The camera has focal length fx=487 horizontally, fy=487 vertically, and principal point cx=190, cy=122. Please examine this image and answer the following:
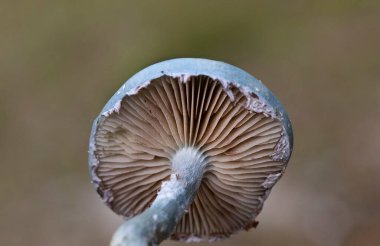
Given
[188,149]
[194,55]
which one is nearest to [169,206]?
[188,149]

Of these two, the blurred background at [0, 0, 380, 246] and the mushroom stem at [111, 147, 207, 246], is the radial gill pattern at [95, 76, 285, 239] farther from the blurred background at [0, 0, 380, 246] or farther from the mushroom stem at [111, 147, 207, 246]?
the blurred background at [0, 0, 380, 246]

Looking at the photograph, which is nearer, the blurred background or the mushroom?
the mushroom

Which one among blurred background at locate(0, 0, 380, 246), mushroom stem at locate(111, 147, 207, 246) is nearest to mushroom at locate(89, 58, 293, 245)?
mushroom stem at locate(111, 147, 207, 246)

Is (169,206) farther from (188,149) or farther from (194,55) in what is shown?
(194,55)

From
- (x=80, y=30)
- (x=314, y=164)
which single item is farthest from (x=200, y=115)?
(x=80, y=30)

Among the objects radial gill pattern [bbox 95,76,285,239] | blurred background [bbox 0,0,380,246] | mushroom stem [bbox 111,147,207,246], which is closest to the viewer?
mushroom stem [bbox 111,147,207,246]

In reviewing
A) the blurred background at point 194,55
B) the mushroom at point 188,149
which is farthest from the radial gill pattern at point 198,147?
the blurred background at point 194,55

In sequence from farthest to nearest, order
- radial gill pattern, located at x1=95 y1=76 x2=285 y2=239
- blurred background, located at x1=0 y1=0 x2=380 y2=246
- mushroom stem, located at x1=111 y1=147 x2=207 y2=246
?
blurred background, located at x1=0 y1=0 x2=380 y2=246
radial gill pattern, located at x1=95 y1=76 x2=285 y2=239
mushroom stem, located at x1=111 y1=147 x2=207 y2=246
